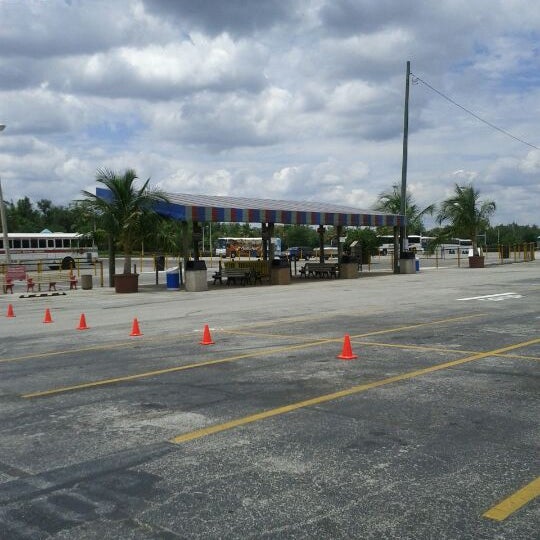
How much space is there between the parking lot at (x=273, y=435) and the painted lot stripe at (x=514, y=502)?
2 cm

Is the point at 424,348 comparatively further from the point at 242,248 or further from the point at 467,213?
the point at 242,248

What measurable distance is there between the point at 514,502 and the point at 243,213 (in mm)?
24141

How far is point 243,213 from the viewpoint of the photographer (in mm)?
27859

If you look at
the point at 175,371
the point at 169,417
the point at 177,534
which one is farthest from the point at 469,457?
the point at 175,371

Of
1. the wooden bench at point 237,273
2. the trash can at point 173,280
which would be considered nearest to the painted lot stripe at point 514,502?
the trash can at point 173,280

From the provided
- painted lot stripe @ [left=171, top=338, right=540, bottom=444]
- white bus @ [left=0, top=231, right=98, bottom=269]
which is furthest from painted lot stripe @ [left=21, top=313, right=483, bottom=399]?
white bus @ [left=0, top=231, right=98, bottom=269]

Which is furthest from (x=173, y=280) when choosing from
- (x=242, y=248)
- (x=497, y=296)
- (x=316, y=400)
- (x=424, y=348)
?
(x=242, y=248)

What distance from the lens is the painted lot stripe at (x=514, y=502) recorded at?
4.04 meters

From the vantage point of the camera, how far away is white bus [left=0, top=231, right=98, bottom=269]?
49.6m

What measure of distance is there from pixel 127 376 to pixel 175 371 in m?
0.66

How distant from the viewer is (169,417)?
646cm

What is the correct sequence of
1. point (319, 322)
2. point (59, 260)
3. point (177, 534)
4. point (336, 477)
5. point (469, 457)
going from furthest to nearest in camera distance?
point (59, 260) → point (319, 322) → point (469, 457) → point (336, 477) → point (177, 534)

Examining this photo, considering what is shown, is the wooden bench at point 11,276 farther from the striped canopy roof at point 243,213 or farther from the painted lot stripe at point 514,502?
the painted lot stripe at point 514,502

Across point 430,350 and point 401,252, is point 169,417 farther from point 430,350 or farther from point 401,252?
point 401,252
